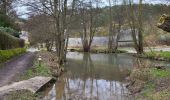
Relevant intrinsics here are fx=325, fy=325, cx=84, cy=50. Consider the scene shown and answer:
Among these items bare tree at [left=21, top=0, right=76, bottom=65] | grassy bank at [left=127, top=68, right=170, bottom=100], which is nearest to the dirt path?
bare tree at [left=21, top=0, right=76, bottom=65]

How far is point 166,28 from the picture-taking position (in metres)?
12.0

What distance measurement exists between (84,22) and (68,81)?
45.3 metres

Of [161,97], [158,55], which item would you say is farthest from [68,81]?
[158,55]

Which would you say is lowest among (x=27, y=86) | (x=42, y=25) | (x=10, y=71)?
(x=10, y=71)

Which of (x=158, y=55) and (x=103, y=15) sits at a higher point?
(x=103, y=15)

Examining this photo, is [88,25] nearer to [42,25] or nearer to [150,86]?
[42,25]

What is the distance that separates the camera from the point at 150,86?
585 inches

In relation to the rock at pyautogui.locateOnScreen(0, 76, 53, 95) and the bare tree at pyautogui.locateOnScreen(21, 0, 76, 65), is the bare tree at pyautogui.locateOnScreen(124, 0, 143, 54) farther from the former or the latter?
the rock at pyautogui.locateOnScreen(0, 76, 53, 95)

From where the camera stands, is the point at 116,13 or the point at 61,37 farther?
the point at 116,13

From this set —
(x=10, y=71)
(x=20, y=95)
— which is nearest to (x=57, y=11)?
(x=10, y=71)

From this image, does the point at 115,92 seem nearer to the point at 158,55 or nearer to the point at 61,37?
the point at 61,37

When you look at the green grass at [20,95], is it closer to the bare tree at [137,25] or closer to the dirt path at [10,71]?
the dirt path at [10,71]

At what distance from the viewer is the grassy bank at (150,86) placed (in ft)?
40.0

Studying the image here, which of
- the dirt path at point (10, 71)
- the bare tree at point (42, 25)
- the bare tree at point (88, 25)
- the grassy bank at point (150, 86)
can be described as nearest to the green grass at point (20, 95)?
the dirt path at point (10, 71)
